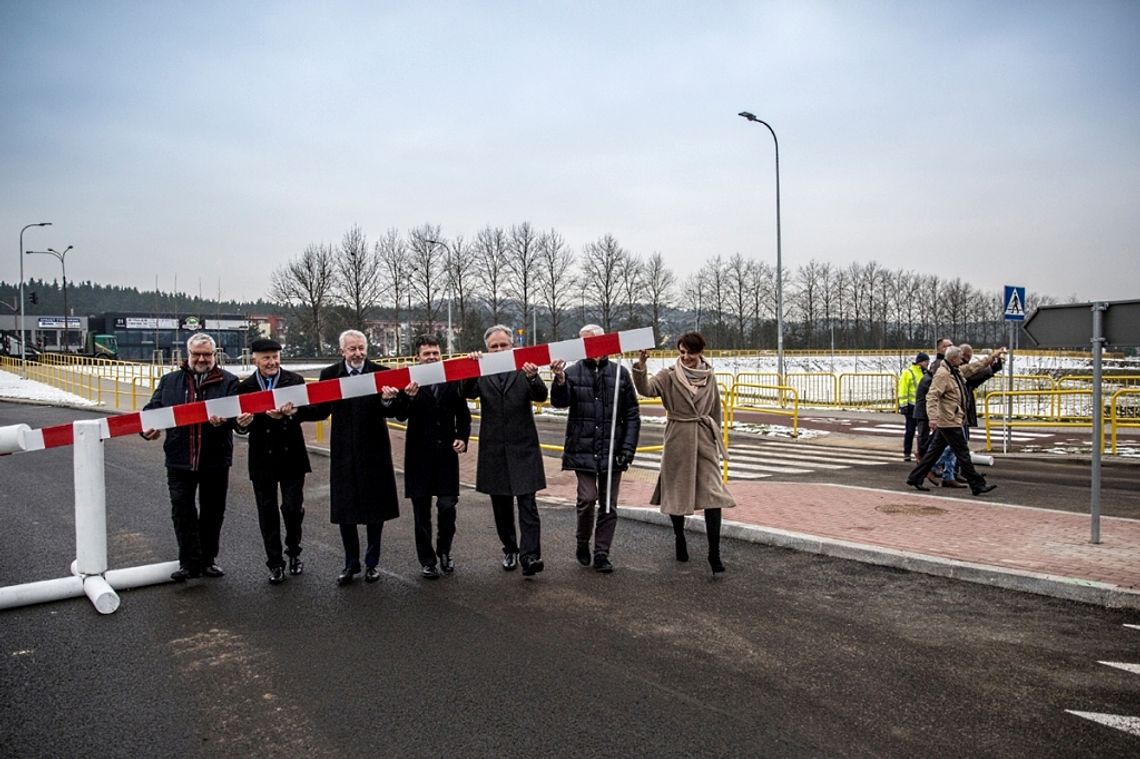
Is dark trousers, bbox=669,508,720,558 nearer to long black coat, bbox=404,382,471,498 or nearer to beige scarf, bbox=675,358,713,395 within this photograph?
beige scarf, bbox=675,358,713,395

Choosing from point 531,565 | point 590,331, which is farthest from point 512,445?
point 590,331

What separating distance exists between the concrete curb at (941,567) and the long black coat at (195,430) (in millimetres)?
4232

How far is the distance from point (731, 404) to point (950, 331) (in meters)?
82.9

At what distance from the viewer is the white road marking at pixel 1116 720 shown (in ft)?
12.2

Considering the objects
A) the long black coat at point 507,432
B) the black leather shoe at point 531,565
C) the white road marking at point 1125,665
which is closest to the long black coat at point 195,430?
the long black coat at point 507,432

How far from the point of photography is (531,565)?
21.1 feet

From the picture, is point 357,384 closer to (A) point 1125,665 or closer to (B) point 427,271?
(A) point 1125,665

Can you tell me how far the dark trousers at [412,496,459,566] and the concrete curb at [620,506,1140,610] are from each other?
8.75ft

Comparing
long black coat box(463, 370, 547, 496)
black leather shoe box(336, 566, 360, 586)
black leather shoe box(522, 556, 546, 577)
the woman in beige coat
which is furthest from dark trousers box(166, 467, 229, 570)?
the woman in beige coat

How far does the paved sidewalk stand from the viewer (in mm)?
6120

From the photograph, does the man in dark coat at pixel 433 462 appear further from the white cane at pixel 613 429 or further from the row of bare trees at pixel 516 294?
the row of bare trees at pixel 516 294

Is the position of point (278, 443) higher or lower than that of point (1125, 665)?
higher

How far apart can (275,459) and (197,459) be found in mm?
598

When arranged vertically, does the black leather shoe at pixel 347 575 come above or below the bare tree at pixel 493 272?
below
